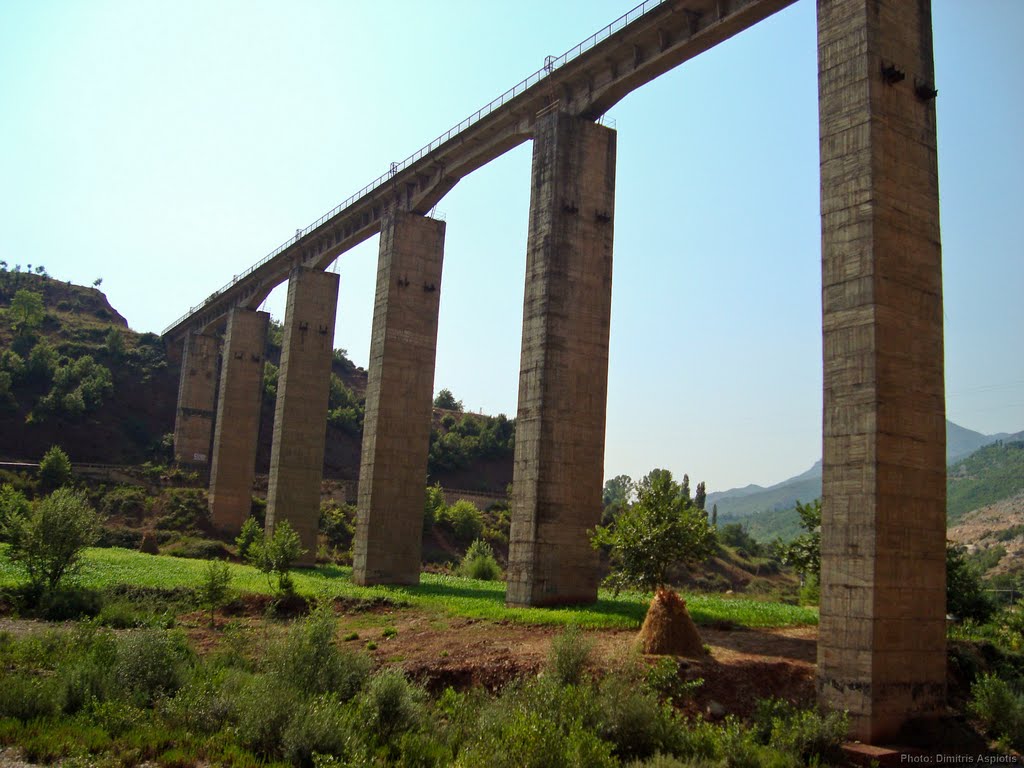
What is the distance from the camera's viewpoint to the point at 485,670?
15.6 meters

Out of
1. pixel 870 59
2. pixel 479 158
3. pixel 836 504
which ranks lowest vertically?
pixel 836 504

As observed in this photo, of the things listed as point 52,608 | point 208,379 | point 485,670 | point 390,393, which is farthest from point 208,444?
point 485,670

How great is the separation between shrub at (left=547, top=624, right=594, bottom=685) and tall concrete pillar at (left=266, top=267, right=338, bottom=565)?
24.4m

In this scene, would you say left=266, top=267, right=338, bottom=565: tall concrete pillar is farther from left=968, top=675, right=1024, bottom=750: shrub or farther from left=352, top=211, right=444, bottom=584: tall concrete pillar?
left=968, top=675, right=1024, bottom=750: shrub

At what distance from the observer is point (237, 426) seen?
155ft

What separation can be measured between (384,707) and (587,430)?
1247cm

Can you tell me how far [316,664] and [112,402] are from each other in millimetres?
63521

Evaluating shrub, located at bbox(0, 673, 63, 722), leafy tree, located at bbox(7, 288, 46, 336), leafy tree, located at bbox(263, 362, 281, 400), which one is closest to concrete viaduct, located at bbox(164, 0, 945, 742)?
shrub, located at bbox(0, 673, 63, 722)

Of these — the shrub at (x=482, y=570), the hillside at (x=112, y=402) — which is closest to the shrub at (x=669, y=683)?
the shrub at (x=482, y=570)

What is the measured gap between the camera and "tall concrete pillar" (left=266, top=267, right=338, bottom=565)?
3712 cm

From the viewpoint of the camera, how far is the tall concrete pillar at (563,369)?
75.5 feet

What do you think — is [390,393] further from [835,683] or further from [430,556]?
[430,556]

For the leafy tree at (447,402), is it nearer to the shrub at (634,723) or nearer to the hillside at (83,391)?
the hillside at (83,391)

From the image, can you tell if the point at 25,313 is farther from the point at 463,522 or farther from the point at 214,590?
the point at 214,590
